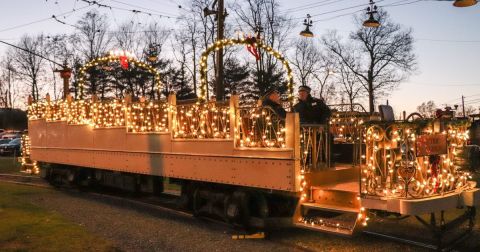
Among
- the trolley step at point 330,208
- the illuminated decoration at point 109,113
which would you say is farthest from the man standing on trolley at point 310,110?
the illuminated decoration at point 109,113

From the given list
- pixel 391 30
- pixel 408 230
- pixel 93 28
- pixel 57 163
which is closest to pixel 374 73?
pixel 391 30

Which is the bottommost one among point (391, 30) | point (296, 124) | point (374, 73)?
point (296, 124)

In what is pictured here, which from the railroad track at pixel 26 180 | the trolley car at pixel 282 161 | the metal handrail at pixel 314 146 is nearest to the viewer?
the trolley car at pixel 282 161

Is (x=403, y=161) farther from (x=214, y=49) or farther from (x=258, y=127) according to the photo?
(x=214, y=49)

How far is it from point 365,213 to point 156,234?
3711mm

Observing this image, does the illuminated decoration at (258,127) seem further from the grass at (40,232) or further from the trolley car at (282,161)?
the grass at (40,232)

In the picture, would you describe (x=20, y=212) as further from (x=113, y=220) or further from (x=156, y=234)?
(x=156, y=234)

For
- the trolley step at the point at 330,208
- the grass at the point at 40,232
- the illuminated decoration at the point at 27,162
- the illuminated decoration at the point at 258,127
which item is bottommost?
the grass at the point at 40,232

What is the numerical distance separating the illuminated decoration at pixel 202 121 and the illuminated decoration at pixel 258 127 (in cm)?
30

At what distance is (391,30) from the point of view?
43.1 m

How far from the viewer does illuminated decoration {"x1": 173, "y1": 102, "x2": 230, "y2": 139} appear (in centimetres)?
918

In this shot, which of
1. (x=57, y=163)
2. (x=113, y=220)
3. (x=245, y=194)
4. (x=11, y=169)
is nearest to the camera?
(x=245, y=194)

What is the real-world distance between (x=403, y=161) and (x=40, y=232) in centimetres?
625

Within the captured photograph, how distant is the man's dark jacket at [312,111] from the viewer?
940 centimetres
